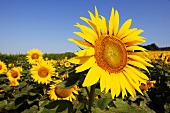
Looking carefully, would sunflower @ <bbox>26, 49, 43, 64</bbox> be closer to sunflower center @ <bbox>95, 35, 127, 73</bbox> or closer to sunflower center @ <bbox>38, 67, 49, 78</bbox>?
sunflower center @ <bbox>38, 67, 49, 78</bbox>

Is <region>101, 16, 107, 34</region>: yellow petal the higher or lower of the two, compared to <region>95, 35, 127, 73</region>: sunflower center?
higher

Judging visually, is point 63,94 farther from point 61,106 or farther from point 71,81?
point 71,81

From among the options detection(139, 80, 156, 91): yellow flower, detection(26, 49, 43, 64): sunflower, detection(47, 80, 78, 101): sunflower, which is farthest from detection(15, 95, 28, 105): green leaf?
detection(139, 80, 156, 91): yellow flower

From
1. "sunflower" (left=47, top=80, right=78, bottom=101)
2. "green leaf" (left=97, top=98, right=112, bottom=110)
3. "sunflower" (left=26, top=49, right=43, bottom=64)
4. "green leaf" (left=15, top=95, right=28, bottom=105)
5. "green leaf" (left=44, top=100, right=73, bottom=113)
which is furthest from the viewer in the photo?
"sunflower" (left=26, top=49, right=43, bottom=64)

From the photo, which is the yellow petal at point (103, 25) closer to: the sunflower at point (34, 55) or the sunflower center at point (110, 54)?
the sunflower center at point (110, 54)

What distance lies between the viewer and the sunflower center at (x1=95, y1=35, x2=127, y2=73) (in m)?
2.01

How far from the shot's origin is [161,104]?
7016 mm

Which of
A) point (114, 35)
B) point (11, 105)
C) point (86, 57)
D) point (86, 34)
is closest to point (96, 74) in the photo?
point (86, 57)

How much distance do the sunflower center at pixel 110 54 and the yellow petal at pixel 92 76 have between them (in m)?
0.06

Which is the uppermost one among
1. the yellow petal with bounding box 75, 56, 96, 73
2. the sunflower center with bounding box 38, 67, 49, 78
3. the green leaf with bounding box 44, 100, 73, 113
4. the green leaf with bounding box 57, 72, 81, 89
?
the yellow petal with bounding box 75, 56, 96, 73

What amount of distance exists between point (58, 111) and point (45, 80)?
276 centimetres

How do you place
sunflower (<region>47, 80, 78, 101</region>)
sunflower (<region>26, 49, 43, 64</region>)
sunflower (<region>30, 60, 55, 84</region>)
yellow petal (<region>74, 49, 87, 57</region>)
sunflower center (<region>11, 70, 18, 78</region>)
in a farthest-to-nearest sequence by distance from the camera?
sunflower (<region>26, 49, 43, 64</region>)
sunflower center (<region>11, 70, 18, 78</region>)
sunflower (<region>30, 60, 55, 84</region>)
sunflower (<region>47, 80, 78, 101</region>)
yellow petal (<region>74, 49, 87, 57</region>)

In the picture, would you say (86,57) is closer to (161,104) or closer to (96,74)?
(96,74)

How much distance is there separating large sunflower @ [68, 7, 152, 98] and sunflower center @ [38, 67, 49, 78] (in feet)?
9.68
